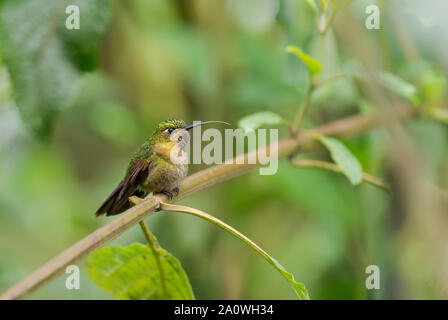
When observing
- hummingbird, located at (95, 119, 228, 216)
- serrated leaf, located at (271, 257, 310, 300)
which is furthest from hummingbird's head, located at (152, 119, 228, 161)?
serrated leaf, located at (271, 257, 310, 300)

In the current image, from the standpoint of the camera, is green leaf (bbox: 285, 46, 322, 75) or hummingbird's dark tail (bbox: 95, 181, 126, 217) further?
green leaf (bbox: 285, 46, 322, 75)

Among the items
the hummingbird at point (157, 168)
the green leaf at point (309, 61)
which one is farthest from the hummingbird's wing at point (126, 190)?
the green leaf at point (309, 61)

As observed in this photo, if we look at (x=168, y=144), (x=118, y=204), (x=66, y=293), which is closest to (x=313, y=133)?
(x=168, y=144)

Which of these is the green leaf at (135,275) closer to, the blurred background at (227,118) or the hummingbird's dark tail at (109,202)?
the hummingbird's dark tail at (109,202)

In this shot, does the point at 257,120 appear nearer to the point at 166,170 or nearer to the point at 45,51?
the point at 166,170

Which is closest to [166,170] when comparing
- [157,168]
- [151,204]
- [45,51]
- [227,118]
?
[157,168]

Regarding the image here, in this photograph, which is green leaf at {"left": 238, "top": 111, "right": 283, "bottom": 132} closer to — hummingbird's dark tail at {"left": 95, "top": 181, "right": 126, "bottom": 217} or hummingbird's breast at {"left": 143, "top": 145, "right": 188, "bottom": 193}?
hummingbird's breast at {"left": 143, "top": 145, "right": 188, "bottom": 193}
